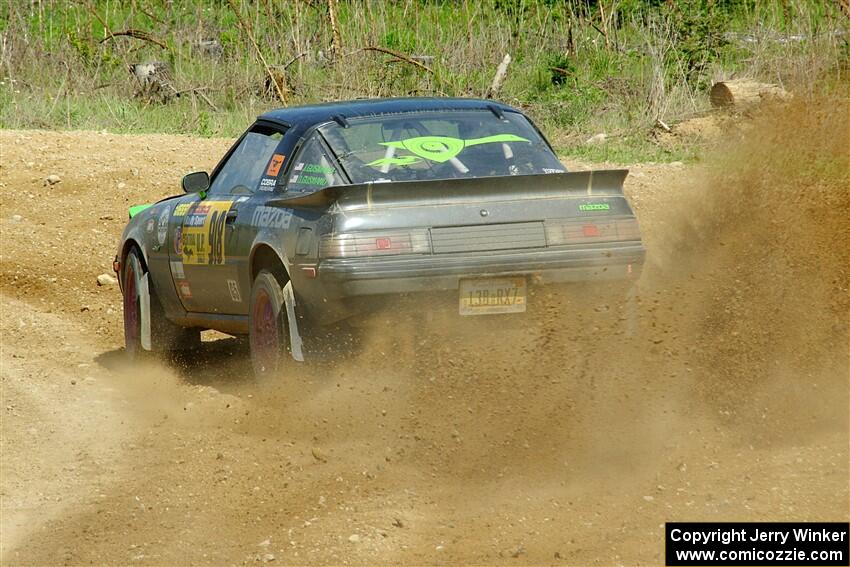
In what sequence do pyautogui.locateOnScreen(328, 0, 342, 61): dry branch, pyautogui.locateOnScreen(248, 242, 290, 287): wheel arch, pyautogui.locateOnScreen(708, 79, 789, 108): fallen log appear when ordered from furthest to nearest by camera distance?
pyautogui.locateOnScreen(328, 0, 342, 61): dry branch < pyautogui.locateOnScreen(708, 79, 789, 108): fallen log < pyautogui.locateOnScreen(248, 242, 290, 287): wheel arch

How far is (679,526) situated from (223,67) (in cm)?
1421

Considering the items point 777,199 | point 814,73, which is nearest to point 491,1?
point 814,73

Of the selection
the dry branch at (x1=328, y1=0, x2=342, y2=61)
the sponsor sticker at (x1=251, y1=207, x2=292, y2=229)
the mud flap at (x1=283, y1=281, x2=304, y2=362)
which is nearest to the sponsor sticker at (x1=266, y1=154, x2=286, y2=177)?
the sponsor sticker at (x1=251, y1=207, x2=292, y2=229)

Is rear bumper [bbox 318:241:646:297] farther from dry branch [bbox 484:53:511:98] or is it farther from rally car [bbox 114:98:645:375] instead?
dry branch [bbox 484:53:511:98]

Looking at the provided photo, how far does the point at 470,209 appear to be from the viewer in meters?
6.34

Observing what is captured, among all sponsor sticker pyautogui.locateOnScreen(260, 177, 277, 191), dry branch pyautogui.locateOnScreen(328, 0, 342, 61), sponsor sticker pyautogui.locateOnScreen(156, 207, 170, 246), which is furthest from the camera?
dry branch pyautogui.locateOnScreen(328, 0, 342, 61)

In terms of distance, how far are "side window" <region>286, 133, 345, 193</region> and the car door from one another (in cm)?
17

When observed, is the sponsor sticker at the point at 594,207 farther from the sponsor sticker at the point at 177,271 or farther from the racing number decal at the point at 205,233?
the sponsor sticker at the point at 177,271

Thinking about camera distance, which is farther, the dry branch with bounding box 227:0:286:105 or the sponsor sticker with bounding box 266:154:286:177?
the dry branch with bounding box 227:0:286:105

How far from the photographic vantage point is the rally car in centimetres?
624

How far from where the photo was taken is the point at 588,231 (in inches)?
255

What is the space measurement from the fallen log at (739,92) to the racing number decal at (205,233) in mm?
8175

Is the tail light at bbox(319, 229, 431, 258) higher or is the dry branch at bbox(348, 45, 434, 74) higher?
the dry branch at bbox(348, 45, 434, 74)

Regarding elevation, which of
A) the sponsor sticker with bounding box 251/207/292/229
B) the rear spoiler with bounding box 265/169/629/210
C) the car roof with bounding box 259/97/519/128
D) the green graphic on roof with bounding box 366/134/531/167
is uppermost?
the car roof with bounding box 259/97/519/128
